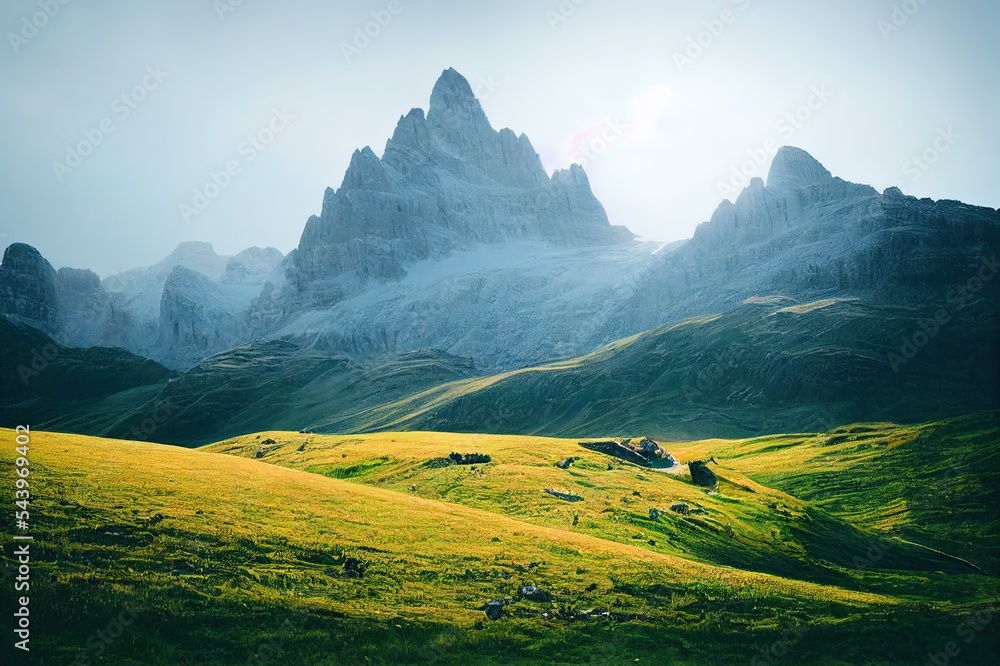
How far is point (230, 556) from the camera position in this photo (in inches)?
1522

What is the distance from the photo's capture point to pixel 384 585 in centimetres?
3931

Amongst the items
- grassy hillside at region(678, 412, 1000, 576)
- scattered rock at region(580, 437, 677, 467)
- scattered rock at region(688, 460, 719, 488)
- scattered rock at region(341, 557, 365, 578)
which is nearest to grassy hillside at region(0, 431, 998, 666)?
scattered rock at region(341, 557, 365, 578)

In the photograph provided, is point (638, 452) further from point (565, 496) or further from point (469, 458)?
point (565, 496)

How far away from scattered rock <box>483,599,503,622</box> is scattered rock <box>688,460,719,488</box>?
159 ft

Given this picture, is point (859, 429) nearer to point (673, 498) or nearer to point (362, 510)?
point (673, 498)

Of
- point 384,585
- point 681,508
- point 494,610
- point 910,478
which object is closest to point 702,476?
point 681,508

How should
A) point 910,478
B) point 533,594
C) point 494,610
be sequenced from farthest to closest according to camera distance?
point 910,478 < point 533,594 < point 494,610

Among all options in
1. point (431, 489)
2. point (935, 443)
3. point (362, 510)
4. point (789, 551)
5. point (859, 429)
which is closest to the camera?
point (362, 510)

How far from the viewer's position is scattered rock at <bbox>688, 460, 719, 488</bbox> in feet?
266

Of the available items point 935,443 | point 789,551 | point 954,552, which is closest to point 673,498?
point 789,551

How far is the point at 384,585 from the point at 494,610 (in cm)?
636

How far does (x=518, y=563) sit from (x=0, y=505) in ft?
95.8

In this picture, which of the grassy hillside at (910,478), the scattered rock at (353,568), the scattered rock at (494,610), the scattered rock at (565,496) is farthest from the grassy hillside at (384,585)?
the grassy hillside at (910,478)

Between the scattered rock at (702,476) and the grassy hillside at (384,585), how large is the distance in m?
17.4
